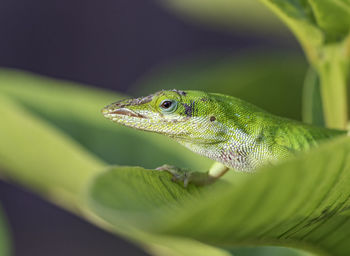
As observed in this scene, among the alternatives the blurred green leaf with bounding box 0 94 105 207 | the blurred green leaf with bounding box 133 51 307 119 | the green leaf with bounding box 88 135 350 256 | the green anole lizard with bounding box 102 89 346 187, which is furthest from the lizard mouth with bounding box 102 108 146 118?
the blurred green leaf with bounding box 133 51 307 119

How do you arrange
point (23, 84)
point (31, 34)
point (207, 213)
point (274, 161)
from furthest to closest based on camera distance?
point (31, 34) → point (23, 84) → point (274, 161) → point (207, 213)

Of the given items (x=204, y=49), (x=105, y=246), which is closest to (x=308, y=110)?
(x=105, y=246)

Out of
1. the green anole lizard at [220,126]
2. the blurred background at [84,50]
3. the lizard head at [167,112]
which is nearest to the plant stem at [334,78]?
the green anole lizard at [220,126]

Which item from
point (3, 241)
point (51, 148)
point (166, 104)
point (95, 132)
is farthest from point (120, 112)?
point (3, 241)

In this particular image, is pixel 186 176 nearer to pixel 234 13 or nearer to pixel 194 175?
pixel 194 175

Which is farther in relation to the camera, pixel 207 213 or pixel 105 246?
pixel 105 246

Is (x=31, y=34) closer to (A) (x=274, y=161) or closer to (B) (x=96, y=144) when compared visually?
(B) (x=96, y=144)

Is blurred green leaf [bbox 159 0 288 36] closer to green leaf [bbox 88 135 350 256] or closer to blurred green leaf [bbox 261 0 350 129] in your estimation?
blurred green leaf [bbox 261 0 350 129]
